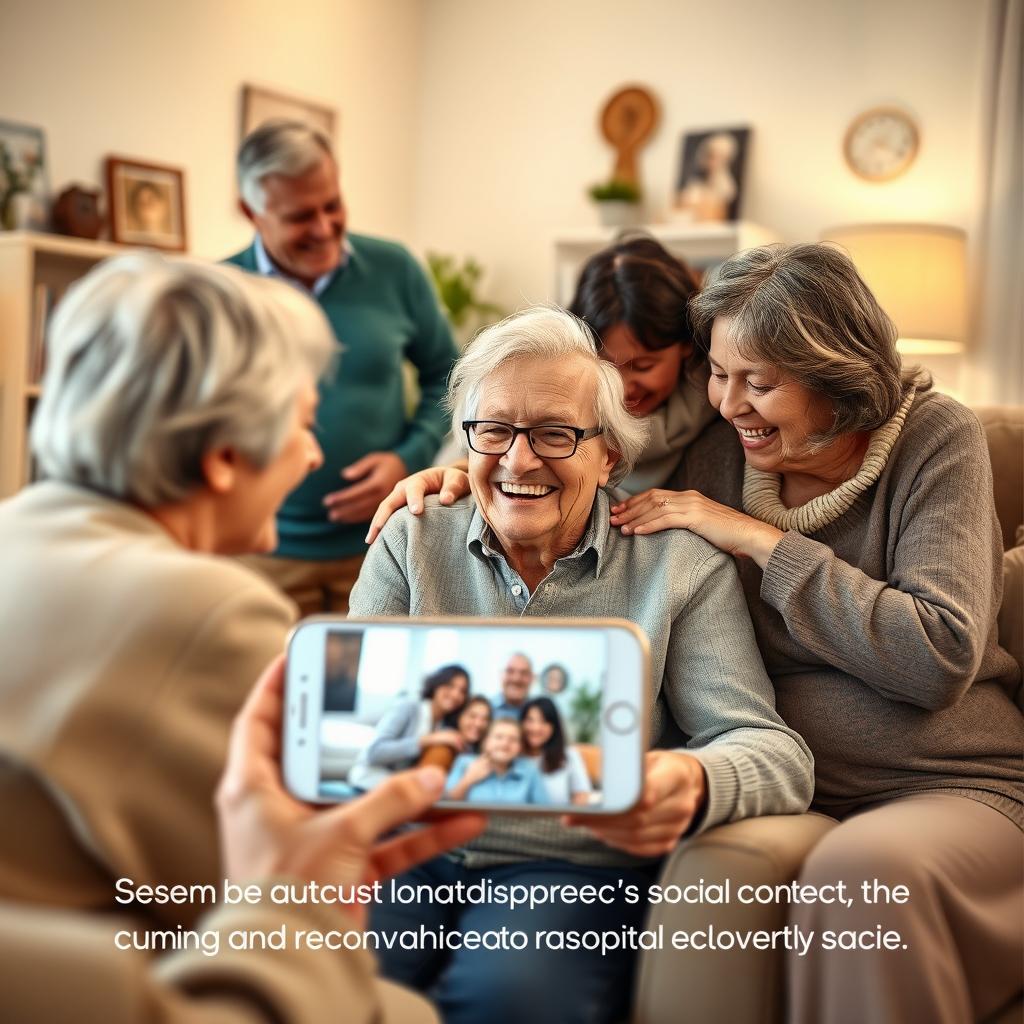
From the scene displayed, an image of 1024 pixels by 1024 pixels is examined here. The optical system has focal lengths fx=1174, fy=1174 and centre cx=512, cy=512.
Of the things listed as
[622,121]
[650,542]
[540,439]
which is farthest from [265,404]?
[622,121]

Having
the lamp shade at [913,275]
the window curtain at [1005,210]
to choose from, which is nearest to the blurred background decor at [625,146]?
the lamp shade at [913,275]

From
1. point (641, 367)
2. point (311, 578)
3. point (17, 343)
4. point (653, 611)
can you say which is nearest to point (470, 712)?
point (653, 611)

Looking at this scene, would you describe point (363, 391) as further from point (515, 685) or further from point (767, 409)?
point (515, 685)

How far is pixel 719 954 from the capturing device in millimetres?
1290

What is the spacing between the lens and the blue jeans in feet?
4.28

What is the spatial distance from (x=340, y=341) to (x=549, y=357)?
1216 mm

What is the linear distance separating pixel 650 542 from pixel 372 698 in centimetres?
70

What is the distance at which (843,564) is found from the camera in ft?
5.11

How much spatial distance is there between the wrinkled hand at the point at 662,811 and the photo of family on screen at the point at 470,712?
0.16 m

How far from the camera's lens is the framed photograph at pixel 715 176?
4.52 metres

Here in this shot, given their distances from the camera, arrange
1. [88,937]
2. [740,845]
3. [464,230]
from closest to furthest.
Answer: [88,937] < [740,845] < [464,230]

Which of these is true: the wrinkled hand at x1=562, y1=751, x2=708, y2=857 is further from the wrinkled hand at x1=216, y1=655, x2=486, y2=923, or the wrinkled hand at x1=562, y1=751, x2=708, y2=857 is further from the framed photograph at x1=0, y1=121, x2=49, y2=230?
the framed photograph at x1=0, y1=121, x2=49, y2=230

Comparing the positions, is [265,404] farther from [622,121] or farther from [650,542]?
[622,121]

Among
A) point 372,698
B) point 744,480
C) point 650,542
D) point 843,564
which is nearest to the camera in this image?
point 372,698
